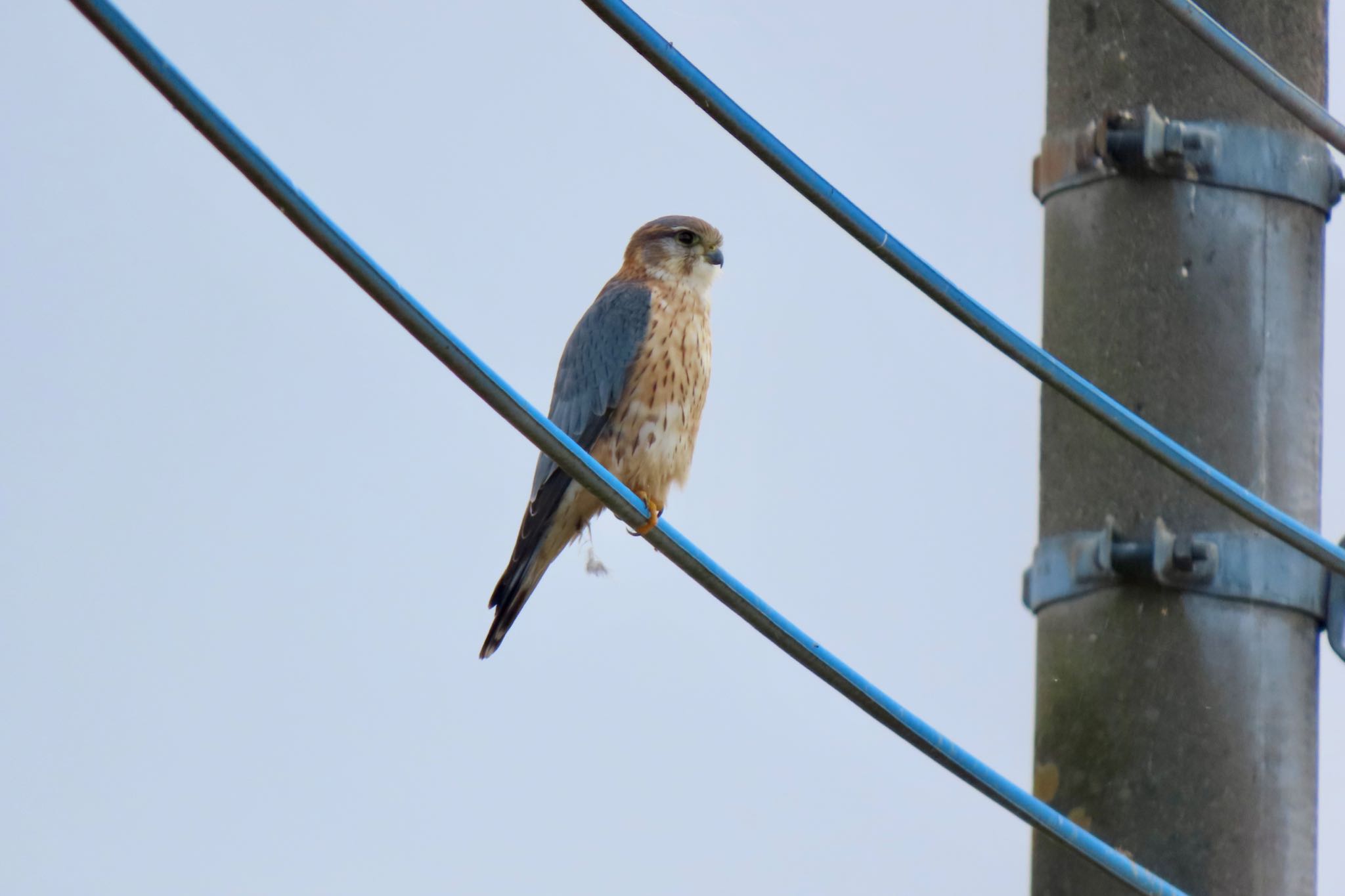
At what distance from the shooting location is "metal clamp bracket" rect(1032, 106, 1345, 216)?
364 centimetres

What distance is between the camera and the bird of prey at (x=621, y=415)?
5.39 meters

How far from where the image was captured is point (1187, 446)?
3.56m

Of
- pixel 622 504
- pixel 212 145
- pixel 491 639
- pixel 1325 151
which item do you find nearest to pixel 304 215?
pixel 212 145

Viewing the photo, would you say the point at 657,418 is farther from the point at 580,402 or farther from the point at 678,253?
the point at 678,253

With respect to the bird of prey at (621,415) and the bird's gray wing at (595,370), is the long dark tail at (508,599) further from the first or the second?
the bird's gray wing at (595,370)

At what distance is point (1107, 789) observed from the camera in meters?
3.56

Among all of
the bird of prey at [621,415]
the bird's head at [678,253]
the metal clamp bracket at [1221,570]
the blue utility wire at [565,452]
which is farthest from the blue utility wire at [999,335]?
the bird's head at [678,253]

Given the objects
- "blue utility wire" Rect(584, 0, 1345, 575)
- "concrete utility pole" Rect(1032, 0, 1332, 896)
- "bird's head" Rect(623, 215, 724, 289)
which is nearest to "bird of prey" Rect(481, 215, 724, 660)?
"bird's head" Rect(623, 215, 724, 289)

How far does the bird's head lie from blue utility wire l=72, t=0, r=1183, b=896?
8.36ft

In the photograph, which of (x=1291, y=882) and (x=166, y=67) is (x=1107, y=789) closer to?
(x=1291, y=882)

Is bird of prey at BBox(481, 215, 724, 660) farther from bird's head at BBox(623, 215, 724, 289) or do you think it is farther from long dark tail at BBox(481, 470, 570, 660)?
bird's head at BBox(623, 215, 724, 289)

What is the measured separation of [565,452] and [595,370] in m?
2.69

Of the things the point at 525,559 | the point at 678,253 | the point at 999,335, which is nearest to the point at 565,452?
the point at 999,335

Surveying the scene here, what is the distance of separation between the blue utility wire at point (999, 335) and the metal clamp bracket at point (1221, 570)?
0.58 ft
